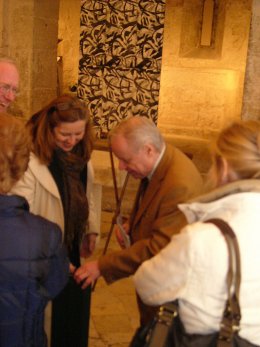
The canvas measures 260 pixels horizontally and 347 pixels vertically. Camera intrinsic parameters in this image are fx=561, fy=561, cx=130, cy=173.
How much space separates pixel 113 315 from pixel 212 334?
235cm

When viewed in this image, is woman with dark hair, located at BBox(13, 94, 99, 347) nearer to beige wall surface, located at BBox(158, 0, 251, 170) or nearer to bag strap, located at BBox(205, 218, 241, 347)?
bag strap, located at BBox(205, 218, 241, 347)

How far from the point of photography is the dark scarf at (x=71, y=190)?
269 cm

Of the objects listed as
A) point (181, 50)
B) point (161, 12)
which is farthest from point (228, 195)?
point (181, 50)

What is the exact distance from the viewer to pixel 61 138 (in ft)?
8.73

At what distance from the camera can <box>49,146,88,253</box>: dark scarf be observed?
2688 millimetres

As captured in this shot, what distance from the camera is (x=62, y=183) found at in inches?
106

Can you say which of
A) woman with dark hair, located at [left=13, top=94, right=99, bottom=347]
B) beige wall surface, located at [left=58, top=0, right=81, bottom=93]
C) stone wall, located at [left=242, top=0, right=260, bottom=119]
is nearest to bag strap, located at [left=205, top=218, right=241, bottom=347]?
woman with dark hair, located at [left=13, top=94, right=99, bottom=347]

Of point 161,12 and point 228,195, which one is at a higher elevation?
point 161,12

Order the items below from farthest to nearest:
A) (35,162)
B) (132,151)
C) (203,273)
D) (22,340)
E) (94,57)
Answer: (94,57) → (35,162) → (132,151) → (22,340) → (203,273)

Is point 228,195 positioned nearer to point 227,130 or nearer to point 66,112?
point 227,130

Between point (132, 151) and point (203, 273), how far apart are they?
77 centimetres

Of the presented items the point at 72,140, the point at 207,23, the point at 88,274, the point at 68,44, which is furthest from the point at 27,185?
the point at 68,44

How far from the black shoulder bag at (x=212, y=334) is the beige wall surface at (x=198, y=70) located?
28.7 ft

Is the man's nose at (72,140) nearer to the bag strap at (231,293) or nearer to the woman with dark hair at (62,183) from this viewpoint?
the woman with dark hair at (62,183)
